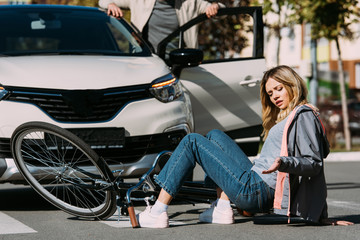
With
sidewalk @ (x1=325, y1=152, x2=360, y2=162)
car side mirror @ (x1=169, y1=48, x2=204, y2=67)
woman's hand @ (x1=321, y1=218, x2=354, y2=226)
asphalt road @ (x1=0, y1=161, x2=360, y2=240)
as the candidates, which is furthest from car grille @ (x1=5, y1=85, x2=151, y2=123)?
sidewalk @ (x1=325, y1=152, x2=360, y2=162)

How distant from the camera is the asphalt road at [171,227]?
16.3ft

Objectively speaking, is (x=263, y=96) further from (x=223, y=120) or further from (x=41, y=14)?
(x=41, y=14)

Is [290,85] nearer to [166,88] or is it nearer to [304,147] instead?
[304,147]

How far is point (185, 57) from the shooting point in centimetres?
707

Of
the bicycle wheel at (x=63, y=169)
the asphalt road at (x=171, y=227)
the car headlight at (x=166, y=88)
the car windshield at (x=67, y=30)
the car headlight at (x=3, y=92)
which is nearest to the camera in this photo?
the asphalt road at (x=171, y=227)

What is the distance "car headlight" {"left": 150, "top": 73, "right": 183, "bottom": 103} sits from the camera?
641cm

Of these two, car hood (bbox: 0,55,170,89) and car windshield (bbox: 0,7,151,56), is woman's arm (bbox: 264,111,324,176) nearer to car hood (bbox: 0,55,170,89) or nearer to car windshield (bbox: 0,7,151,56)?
car hood (bbox: 0,55,170,89)

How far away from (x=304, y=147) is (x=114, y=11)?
356 cm

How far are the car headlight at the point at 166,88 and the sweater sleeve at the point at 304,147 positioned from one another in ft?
5.48

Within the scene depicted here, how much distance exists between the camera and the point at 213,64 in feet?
24.8

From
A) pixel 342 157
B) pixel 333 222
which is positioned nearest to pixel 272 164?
pixel 333 222

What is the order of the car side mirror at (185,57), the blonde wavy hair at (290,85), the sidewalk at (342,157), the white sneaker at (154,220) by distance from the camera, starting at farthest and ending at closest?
1. the sidewalk at (342,157)
2. the car side mirror at (185,57)
3. the white sneaker at (154,220)
4. the blonde wavy hair at (290,85)

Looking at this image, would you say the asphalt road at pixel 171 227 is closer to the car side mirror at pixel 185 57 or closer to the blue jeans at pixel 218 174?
the blue jeans at pixel 218 174

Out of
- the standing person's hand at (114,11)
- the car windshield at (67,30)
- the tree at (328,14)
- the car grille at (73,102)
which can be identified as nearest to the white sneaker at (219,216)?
the car grille at (73,102)
